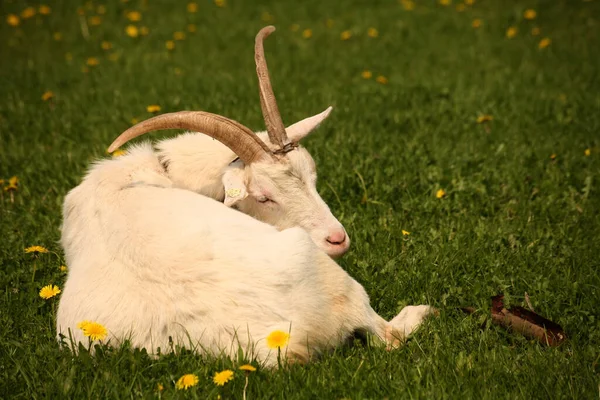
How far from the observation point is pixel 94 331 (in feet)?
10.8

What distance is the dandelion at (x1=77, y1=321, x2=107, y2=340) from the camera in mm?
3287

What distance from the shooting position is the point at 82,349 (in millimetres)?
3355

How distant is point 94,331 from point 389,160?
11.0 feet

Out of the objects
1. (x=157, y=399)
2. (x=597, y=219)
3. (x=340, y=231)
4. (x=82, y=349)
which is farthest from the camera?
(x=597, y=219)

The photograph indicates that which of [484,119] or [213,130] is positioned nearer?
[213,130]

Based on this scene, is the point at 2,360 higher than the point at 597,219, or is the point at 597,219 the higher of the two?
the point at 2,360

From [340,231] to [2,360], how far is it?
1.91 metres

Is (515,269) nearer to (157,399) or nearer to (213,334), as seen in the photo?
(213,334)

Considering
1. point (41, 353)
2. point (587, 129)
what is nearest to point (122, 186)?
point (41, 353)

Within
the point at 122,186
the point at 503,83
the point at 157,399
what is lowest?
the point at 503,83

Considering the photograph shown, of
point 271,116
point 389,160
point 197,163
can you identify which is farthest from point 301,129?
point 389,160

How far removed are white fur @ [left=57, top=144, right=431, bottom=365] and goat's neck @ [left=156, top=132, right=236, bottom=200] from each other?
2.19ft

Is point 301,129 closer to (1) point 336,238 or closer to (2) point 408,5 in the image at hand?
(1) point 336,238

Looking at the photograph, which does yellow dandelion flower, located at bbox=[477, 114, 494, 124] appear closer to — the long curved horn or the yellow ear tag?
the long curved horn
